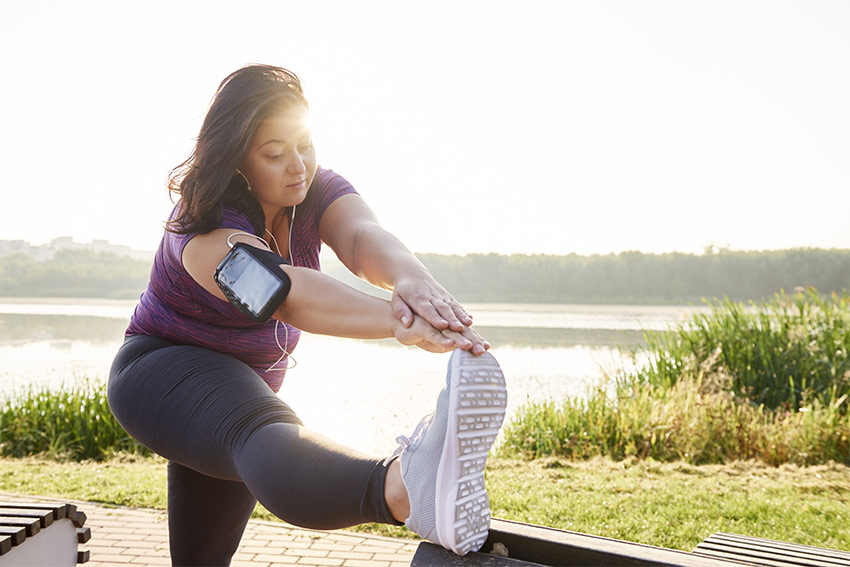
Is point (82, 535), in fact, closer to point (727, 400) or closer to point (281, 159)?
point (281, 159)

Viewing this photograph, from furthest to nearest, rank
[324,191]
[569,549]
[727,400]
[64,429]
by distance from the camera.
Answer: [64,429]
[727,400]
[324,191]
[569,549]

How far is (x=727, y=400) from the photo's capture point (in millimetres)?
6105

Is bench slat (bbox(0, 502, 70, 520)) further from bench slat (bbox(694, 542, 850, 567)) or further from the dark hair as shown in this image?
bench slat (bbox(694, 542, 850, 567))

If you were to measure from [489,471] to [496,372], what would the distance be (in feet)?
12.5

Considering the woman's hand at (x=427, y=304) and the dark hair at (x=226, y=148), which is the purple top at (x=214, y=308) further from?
the woman's hand at (x=427, y=304)

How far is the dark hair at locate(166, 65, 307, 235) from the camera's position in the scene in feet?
5.41

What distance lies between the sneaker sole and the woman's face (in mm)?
721

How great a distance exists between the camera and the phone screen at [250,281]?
1.51 m

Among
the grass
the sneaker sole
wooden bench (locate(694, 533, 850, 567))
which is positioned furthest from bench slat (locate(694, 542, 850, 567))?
the grass

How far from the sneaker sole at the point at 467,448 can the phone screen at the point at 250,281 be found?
1.49 ft

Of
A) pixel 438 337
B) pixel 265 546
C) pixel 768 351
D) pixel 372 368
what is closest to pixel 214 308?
pixel 438 337

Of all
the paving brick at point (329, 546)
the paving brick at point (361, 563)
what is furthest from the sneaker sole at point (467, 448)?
the paving brick at point (329, 546)

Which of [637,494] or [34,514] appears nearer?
[34,514]

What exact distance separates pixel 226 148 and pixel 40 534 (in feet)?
3.97
